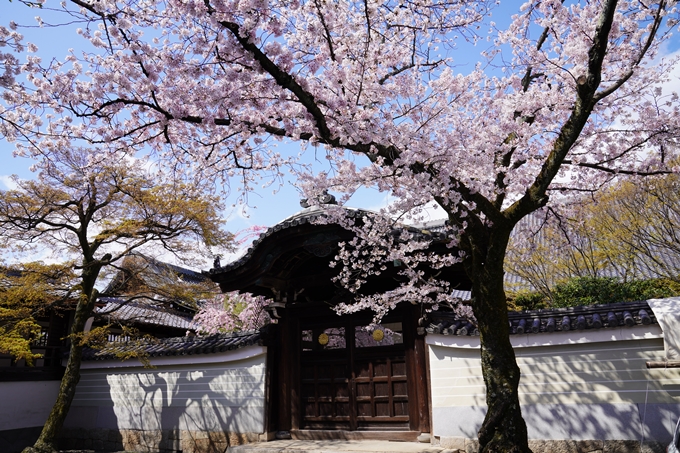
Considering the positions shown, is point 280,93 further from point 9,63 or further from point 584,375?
point 584,375

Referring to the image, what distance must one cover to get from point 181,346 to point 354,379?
4.73 meters

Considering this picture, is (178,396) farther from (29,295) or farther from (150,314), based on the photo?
(150,314)

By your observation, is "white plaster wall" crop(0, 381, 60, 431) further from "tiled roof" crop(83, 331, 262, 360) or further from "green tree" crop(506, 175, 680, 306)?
"green tree" crop(506, 175, 680, 306)

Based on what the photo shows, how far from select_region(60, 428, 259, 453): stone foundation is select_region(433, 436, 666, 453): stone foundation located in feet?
13.9

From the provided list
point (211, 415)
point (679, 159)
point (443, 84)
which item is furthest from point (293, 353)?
point (679, 159)

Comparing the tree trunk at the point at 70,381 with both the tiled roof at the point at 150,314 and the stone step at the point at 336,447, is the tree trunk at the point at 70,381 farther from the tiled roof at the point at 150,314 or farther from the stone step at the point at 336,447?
the tiled roof at the point at 150,314

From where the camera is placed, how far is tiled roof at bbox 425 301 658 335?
23.2ft

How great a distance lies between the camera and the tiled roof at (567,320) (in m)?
7.07

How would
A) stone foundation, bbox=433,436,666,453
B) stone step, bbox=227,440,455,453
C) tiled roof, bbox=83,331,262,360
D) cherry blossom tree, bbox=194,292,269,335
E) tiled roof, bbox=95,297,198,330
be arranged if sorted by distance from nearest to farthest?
stone foundation, bbox=433,436,666,453
stone step, bbox=227,440,455,453
tiled roof, bbox=83,331,262,360
cherry blossom tree, bbox=194,292,269,335
tiled roof, bbox=95,297,198,330

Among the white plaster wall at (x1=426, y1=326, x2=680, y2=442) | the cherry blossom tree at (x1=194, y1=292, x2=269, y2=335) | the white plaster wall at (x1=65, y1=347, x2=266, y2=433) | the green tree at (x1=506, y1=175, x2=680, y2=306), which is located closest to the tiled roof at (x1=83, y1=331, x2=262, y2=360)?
the white plaster wall at (x1=65, y1=347, x2=266, y2=433)

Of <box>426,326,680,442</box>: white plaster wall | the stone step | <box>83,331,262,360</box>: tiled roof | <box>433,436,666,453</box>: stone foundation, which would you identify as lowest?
the stone step

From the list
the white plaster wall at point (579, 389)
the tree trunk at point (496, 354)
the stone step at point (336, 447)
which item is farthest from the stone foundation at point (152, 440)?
the tree trunk at point (496, 354)

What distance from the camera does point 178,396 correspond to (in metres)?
11.3

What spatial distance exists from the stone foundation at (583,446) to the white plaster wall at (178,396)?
13.6 ft
